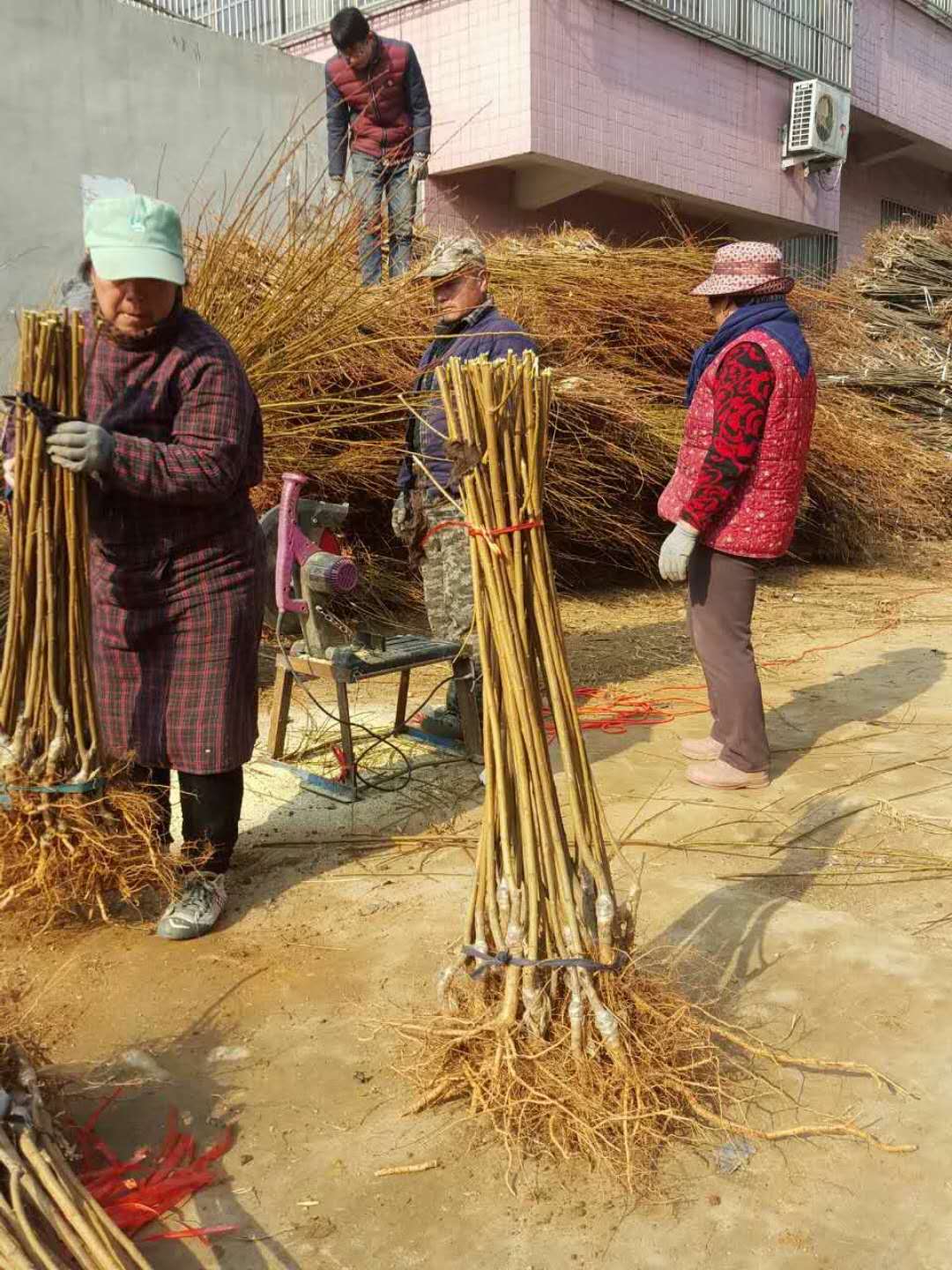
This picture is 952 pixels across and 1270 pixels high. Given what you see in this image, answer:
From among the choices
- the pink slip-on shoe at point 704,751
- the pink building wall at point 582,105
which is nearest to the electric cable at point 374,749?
the pink slip-on shoe at point 704,751

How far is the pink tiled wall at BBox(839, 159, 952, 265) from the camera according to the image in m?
13.4

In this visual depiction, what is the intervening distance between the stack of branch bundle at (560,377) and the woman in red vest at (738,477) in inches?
40.6

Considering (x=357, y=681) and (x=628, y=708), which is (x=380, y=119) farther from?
(x=357, y=681)

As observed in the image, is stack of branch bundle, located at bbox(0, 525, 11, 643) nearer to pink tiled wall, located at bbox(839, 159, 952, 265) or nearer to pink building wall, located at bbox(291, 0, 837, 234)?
pink building wall, located at bbox(291, 0, 837, 234)

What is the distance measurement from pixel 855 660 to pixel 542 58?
5.95 m

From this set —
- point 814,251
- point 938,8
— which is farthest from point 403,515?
point 938,8

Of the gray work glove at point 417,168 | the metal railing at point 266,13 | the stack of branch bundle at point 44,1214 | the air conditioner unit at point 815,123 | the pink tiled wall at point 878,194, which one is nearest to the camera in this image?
the stack of branch bundle at point 44,1214

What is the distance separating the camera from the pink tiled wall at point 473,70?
347 inches

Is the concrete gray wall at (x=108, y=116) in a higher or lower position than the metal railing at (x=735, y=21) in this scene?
lower

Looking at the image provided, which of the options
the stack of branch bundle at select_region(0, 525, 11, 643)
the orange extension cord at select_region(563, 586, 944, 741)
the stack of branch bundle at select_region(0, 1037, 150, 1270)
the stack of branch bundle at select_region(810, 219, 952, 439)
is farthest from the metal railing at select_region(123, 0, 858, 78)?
the stack of branch bundle at select_region(0, 1037, 150, 1270)

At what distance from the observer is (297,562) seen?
12.0 ft

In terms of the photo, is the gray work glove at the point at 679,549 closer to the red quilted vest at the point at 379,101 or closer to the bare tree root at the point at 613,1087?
the bare tree root at the point at 613,1087

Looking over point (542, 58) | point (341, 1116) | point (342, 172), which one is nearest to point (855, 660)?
point (342, 172)

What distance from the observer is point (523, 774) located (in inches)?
74.3
